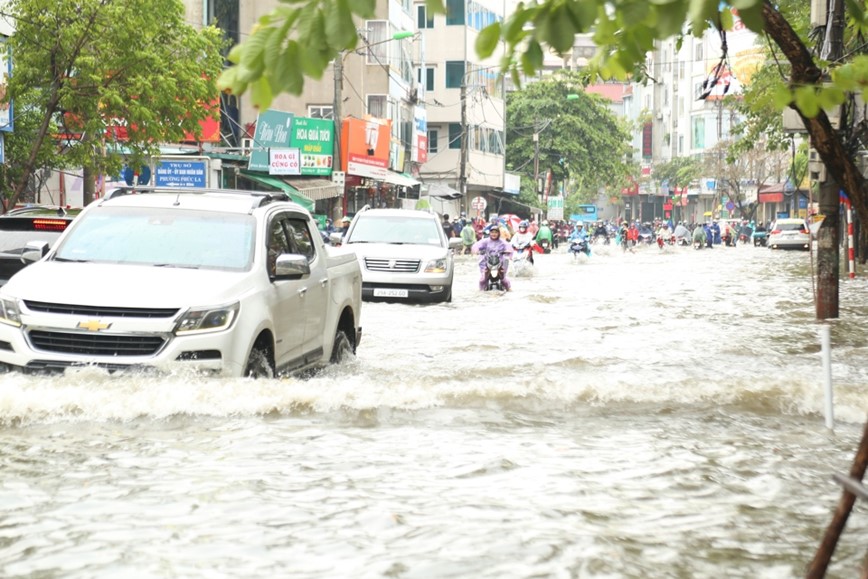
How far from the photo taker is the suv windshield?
1006 inches

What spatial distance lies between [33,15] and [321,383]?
19.1 m

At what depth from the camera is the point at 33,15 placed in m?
27.5

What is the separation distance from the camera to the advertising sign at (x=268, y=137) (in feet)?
139

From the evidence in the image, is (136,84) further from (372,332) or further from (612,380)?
(612,380)

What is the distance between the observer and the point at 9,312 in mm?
9625

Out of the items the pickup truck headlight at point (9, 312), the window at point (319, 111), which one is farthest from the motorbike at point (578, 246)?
the pickup truck headlight at point (9, 312)

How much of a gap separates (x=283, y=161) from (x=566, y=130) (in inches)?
2082

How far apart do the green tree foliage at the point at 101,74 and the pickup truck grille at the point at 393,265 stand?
21.0ft

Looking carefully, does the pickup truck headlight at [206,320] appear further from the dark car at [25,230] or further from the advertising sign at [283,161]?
the advertising sign at [283,161]

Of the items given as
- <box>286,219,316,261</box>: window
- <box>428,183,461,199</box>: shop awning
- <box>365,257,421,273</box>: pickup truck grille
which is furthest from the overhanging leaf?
<box>428,183,461,199</box>: shop awning

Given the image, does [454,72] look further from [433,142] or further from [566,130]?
[566,130]

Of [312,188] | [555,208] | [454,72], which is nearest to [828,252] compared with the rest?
[312,188]

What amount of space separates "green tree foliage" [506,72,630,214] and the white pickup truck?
79.7 metres

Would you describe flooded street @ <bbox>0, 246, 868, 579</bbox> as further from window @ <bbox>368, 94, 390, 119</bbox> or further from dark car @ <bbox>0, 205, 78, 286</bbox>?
window @ <bbox>368, 94, 390, 119</bbox>
